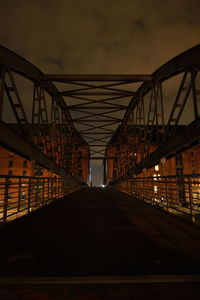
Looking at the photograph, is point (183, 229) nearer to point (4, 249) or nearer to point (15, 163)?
point (4, 249)

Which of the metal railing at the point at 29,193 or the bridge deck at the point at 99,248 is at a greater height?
the metal railing at the point at 29,193

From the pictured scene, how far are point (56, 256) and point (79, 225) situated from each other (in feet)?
6.18

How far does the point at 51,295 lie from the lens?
204 centimetres

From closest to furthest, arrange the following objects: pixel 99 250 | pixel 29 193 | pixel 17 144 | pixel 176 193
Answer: pixel 99 250 → pixel 29 193 → pixel 17 144 → pixel 176 193

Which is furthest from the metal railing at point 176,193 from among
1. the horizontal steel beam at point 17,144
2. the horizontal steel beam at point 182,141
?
the horizontal steel beam at point 17,144

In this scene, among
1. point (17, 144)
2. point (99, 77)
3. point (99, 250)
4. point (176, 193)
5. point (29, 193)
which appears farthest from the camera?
point (99, 77)

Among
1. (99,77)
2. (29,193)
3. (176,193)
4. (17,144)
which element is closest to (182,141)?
(176,193)

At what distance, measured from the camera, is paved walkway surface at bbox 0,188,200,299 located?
2.47 meters

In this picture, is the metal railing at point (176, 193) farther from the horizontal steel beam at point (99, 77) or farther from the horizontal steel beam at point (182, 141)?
the horizontal steel beam at point (99, 77)


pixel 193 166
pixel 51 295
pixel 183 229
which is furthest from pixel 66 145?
pixel 193 166

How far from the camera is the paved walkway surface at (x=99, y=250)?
2.47 metres

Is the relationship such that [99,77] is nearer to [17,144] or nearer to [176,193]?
[17,144]

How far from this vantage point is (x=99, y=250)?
122 inches

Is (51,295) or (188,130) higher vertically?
(188,130)
